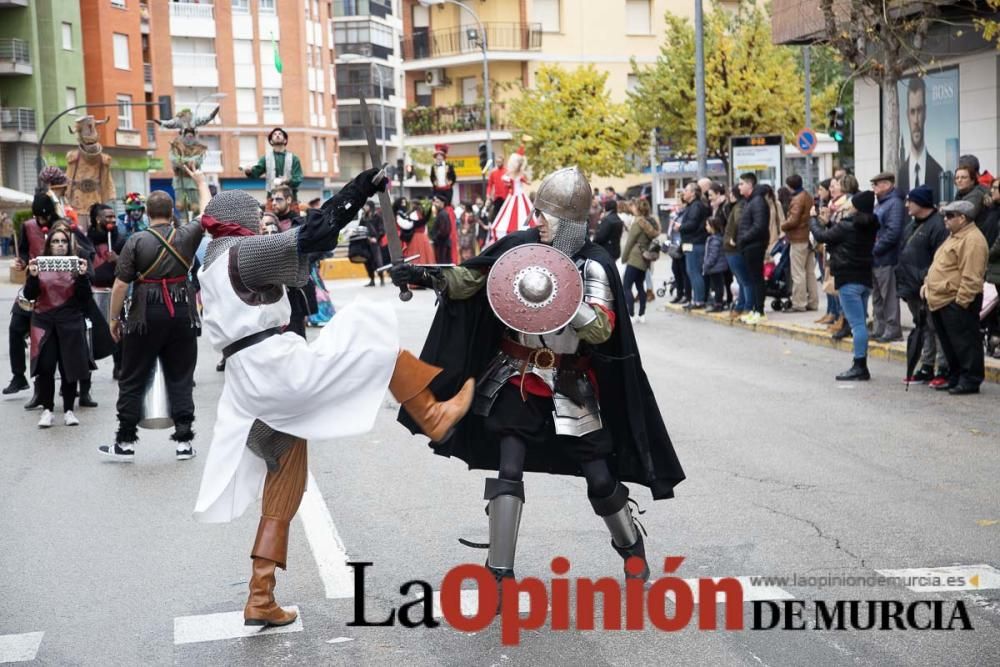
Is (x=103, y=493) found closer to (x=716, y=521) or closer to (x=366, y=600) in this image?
(x=366, y=600)

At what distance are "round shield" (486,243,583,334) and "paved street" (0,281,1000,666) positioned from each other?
29.6 inches

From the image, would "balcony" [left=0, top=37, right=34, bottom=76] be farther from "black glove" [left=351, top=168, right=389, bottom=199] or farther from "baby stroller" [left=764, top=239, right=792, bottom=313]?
"black glove" [left=351, top=168, right=389, bottom=199]

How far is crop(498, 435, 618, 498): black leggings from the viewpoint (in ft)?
18.1

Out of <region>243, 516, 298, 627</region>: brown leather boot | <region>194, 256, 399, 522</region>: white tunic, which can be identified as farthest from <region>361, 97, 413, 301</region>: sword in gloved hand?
<region>243, 516, 298, 627</region>: brown leather boot

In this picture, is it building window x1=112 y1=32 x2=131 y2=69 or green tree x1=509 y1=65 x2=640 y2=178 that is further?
building window x1=112 y1=32 x2=131 y2=69

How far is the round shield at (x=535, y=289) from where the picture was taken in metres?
5.22

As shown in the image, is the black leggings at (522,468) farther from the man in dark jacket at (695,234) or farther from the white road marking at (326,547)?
the man in dark jacket at (695,234)

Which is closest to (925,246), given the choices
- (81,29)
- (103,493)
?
(103,493)

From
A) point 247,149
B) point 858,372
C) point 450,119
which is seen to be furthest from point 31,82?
point 858,372

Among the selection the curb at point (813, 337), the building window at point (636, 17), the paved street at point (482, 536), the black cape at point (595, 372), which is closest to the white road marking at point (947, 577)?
the paved street at point (482, 536)

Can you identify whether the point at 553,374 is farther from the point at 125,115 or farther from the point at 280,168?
the point at 125,115

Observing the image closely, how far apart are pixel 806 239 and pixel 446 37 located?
40.3 metres

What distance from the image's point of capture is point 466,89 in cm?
5656

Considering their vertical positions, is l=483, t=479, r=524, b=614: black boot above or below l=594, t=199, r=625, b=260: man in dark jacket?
below
